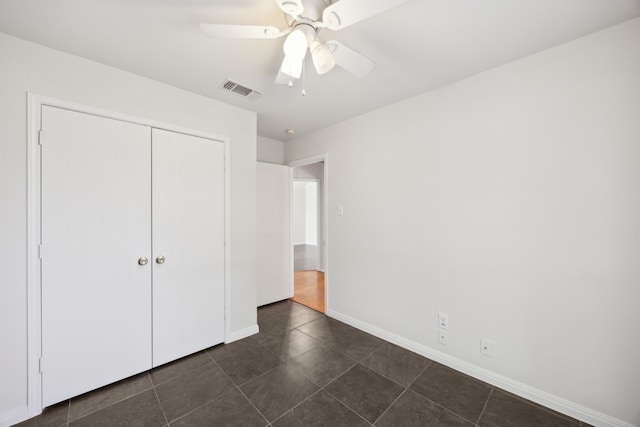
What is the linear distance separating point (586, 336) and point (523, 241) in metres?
0.67

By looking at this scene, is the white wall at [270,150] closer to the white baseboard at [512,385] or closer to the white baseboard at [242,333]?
the white baseboard at [242,333]

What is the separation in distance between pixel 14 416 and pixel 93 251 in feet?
3.55

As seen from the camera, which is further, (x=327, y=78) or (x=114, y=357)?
(x=327, y=78)

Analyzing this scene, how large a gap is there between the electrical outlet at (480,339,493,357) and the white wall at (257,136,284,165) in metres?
3.31

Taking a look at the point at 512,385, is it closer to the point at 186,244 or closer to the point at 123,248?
the point at 186,244

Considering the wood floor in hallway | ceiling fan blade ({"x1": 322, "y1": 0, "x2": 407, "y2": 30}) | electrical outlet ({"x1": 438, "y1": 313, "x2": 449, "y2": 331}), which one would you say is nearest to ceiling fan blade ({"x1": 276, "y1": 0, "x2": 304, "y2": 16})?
ceiling fan blade ({"x1": 322, "y1": 0, "x2": 407, "y2": 30})

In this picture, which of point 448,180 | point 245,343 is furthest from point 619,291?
point 245,343

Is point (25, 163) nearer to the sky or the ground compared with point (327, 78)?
nearer to the ground

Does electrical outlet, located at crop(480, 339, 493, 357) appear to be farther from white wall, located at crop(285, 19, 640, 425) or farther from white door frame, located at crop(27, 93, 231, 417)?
Result: white door frame, located at crop(27, 93, 231, 417)

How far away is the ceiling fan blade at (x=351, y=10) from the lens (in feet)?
3.30

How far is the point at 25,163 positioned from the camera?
165 cm

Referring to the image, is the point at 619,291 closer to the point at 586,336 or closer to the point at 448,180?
the point at 586,336

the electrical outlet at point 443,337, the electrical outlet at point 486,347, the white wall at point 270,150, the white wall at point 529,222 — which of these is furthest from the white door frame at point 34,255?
the electrical outlet at point 486,347

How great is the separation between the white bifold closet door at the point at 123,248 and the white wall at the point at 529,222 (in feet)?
6.02
